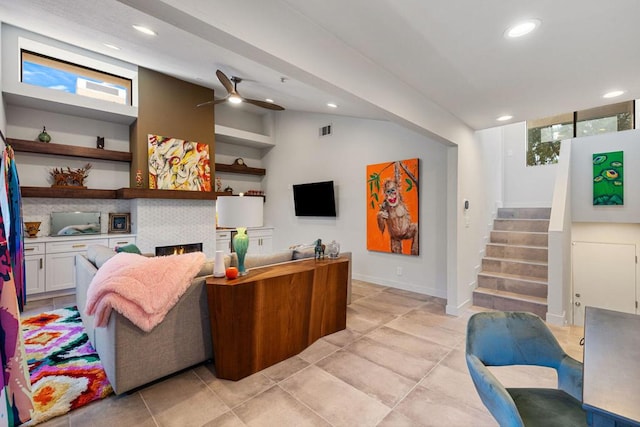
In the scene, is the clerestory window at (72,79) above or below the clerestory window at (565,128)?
above

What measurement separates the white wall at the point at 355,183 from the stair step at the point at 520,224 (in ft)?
A: 5.10

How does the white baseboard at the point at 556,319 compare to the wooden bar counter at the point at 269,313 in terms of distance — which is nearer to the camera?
the wooden bar counter at the point at 269,313

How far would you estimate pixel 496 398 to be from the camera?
1017 mm

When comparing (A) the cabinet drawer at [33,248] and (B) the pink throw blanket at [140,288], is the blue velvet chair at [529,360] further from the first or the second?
(A) the cabinet drawer at [33,248]

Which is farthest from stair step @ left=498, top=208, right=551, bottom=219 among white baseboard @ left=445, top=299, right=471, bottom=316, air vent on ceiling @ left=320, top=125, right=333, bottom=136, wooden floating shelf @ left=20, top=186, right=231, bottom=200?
wooden floating shelf @ left=20, top=186, right=231, bottom=200

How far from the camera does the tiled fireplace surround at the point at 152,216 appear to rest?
14.7 ft

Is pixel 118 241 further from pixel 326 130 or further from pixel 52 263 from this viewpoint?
pixel 326 130

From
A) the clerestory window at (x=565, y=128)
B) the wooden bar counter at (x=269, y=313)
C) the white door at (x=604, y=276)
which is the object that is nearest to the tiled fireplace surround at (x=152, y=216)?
the wooden bar counter at (x=269, y=313)

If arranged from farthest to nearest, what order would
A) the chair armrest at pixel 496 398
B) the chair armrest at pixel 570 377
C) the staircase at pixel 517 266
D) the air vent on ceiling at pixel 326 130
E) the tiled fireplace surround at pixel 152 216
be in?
the air vent on ceiling at pixel 326 130
the tiled fireplace surround at pixel 152 216
the staircase at pixel 517 266
the chair armrest at pixel 570 377
the chair armrest at pixel 496 398

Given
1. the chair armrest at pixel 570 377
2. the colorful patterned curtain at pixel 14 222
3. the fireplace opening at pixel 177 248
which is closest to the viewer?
the chair armrest at pixel 570 377

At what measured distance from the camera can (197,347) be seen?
2391 mm

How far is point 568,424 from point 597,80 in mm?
2838

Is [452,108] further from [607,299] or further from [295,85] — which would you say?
[607,299]

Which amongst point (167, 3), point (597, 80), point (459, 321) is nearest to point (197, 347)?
point (167, 3)
